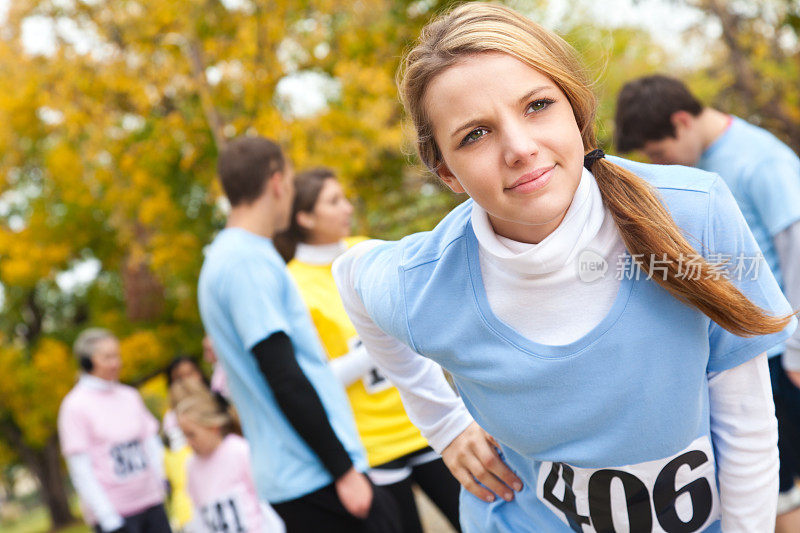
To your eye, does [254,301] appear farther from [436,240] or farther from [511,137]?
[511,137]

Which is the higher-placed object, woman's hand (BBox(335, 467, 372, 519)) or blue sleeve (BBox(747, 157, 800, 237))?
blue sleeve (BBox(747, 157, 800, 237))

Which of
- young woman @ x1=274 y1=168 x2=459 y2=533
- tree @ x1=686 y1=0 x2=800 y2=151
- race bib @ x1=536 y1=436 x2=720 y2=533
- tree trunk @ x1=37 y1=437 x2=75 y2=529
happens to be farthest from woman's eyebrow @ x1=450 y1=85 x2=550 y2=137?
tree trunk @ x1=37 y1=437 x2=75 y2=529

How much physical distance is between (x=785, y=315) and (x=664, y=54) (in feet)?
83.7

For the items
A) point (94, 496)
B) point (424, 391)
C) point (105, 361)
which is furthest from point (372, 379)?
point (105, 361)

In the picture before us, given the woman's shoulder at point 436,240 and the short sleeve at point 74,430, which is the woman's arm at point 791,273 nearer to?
the woman's shoulder at point 436,240

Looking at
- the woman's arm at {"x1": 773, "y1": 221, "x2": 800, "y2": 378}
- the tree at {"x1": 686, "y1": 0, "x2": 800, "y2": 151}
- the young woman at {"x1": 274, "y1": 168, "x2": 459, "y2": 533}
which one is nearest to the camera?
the woman's arm at {"x1": 773, "y1": 221, "x2": 800, "y2": 378}

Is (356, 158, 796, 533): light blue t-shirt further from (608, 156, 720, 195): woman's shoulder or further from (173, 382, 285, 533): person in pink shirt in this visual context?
(173, 382, 285, 533): person in pink shirt

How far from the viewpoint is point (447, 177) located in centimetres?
169

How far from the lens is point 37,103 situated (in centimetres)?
1100

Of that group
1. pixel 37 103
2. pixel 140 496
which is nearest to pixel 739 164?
pixel 140 496

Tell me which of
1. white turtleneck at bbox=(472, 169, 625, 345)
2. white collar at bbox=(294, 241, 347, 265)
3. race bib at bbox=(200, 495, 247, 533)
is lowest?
race bib at bbox=(200, 495, 247, 533)

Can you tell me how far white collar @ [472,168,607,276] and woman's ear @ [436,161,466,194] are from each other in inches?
6.9

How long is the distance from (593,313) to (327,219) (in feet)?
7.27

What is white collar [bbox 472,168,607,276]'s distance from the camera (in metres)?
1.43
